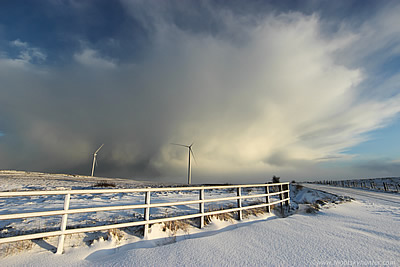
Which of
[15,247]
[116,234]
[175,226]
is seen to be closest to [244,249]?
[175,226]

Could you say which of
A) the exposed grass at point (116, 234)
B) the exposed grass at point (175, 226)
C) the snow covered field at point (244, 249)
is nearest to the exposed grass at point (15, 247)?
the snow covered field at point (244, 249)

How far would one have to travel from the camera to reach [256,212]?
8.76m

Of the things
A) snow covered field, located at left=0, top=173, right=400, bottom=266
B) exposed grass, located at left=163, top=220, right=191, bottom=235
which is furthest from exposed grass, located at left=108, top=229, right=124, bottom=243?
exposed grass, located at left=163, top=220, right=191, bottom=235

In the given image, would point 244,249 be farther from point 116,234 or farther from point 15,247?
point 15,247

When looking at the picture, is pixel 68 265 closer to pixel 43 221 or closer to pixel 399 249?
pixel 43 221

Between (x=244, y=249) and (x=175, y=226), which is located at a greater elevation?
(x=175, y=226)

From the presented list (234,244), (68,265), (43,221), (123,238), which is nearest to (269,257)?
(234,244)

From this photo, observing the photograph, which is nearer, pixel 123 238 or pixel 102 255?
pixel 102 255

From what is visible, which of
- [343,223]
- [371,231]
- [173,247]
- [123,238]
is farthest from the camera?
[343,223]

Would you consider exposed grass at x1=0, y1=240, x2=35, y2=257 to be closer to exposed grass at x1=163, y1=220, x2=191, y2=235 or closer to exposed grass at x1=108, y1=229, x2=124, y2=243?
exposed grass at x1=108, y1=229, x2=124, y2=243

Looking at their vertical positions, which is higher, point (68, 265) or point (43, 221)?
point (43, 221)

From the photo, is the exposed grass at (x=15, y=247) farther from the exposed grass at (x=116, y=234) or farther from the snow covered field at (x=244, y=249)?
the exposed grass at (x=116, y=234)

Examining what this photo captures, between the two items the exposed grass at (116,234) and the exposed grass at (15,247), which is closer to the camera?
the exposed grass at (15,247)

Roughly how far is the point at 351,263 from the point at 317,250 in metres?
0.67
